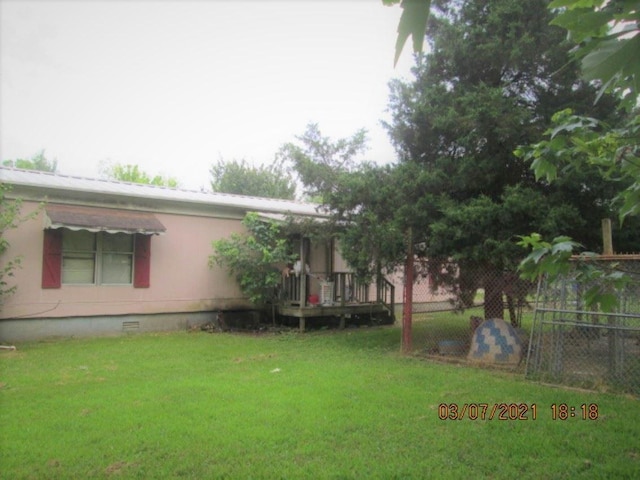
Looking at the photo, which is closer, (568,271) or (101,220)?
(568,271)

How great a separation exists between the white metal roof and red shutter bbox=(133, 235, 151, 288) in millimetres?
1028

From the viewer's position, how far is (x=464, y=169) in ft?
24.4

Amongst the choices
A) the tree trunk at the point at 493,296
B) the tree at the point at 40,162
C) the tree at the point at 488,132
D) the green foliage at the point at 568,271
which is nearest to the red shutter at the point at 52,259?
the tree at the point at 488,132

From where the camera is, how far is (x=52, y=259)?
30.5 ft

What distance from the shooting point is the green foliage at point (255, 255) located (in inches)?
430

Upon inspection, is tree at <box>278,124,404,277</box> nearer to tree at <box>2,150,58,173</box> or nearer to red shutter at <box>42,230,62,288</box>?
red shutter at <box>42,230,62,288</box>

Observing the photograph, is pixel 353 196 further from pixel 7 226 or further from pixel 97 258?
pixel 7 226

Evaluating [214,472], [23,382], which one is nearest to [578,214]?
[214,472]

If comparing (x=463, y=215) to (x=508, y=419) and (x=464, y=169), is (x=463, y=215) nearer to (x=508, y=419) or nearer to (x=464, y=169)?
(x=464, y=169)

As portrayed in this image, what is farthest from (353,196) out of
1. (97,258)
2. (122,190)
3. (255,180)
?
(255,180)

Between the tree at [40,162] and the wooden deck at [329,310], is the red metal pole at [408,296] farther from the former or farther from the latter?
the tree at [40,162]

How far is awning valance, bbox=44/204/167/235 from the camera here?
29.4 feet

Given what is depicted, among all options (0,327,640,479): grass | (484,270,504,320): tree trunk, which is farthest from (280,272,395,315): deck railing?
(0,327,640,479): grass

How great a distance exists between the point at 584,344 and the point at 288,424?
467 centimetres
